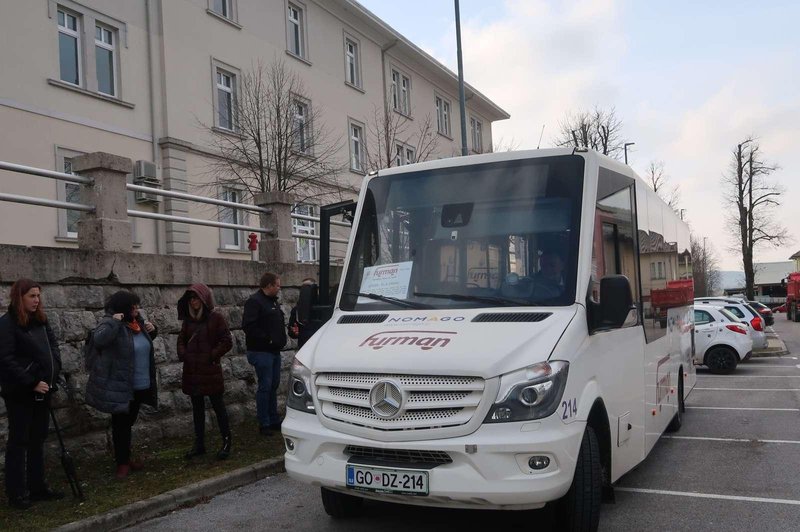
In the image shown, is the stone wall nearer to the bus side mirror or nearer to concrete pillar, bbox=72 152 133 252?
concrete pillar, bbox=72 152 133 252

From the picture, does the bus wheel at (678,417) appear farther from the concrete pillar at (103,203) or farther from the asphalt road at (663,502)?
the concrete pillar at (103,203)

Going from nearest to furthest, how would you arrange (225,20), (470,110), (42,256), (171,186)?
(42,256) < (171,186) < (225,20) < (470,110)

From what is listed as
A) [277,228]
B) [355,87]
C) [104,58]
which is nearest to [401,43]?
[355,87]

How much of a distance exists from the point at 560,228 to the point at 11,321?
164 inches

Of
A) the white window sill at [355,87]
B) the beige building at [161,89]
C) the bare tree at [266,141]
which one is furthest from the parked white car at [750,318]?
the white window sill at [355,87]

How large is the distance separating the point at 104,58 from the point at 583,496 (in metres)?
17.9

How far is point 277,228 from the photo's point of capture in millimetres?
10922

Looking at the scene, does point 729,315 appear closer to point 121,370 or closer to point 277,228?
point 277,228

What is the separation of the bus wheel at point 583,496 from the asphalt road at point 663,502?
0.62 metres

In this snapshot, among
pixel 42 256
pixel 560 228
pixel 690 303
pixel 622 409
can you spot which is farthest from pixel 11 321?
pixel 690 303

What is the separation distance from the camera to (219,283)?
9523 mm

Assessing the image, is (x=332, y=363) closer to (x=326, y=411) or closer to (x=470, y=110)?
(x=326, y=411)

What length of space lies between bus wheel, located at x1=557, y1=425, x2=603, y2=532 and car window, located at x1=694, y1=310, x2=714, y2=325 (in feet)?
41.8

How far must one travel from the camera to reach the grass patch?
5.67 m
